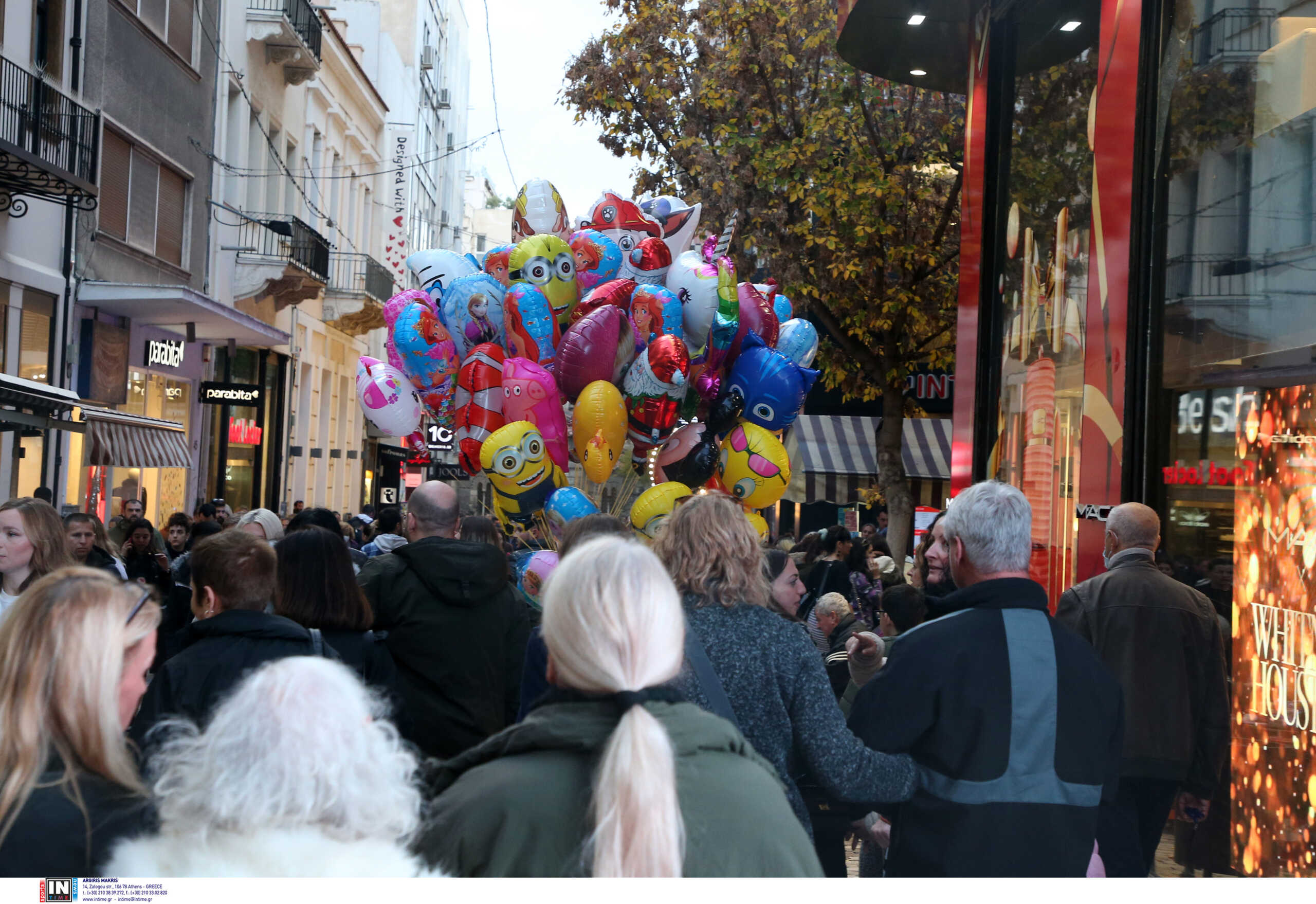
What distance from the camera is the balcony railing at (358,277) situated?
26.5 metres

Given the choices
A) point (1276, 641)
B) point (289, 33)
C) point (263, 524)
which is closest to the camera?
point (1276, 641)

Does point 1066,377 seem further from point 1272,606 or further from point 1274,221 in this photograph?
point 1272,606

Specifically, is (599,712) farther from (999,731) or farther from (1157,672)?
(1157,672)

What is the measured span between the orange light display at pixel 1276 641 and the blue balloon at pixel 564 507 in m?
4.80

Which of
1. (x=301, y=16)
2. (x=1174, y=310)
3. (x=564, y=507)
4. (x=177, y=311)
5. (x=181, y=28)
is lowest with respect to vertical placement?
(x=564, y=507)

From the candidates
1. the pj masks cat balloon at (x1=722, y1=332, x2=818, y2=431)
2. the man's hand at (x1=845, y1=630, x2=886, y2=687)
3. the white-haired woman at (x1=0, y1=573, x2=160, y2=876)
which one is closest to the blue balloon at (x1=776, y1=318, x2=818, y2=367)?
the pj masks cat balloon at (x1=722, y1=332, x2=818, y2=431)

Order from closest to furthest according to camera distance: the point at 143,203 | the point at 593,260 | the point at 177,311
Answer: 1. the point at 593,260
2. the point at 177,311
3. the point at 143,203

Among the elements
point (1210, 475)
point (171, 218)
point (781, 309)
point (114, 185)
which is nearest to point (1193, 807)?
point (1210, 475)

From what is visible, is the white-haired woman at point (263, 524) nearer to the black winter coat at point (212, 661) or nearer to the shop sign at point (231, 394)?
the black winter coat at point (212, 661)

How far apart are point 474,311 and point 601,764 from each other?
8.28m

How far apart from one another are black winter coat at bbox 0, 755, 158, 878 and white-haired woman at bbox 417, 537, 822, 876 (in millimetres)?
482

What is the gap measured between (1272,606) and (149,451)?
13541 mm

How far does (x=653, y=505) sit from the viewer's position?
31.5ft
